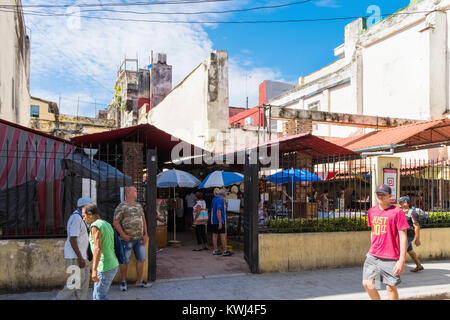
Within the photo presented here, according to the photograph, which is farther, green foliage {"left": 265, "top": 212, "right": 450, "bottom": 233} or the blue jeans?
green foliage {"left": 265, "top": 212, "right": 450, "bottom": 233}

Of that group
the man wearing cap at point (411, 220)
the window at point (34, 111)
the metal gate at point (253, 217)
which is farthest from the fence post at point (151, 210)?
the window at point (34, 111)

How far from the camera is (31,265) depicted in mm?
6301

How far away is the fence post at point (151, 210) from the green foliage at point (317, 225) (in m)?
2.45

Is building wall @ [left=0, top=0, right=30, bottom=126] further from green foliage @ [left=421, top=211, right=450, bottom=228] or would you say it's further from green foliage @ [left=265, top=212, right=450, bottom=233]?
green foliage @ [left=421, top=211, right=450, bottom=228]

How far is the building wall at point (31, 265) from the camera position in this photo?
244 inches

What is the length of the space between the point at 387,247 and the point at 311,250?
3.24 meters

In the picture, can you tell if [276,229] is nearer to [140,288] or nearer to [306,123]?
[140,288]

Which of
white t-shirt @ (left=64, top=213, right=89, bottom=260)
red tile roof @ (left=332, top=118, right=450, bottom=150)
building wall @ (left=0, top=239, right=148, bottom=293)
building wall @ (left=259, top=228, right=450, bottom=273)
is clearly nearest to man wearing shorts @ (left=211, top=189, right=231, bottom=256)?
building wall @ (left=259, top=228, right=450, bottom=273)

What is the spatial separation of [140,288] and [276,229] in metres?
2.98

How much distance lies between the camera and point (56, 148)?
9.50 meters

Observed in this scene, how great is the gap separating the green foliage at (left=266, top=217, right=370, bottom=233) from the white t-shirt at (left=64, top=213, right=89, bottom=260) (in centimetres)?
405

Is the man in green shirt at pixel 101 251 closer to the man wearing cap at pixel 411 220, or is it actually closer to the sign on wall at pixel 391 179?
the man wearing cap at pixel 411 220

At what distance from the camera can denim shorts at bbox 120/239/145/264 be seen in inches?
250
